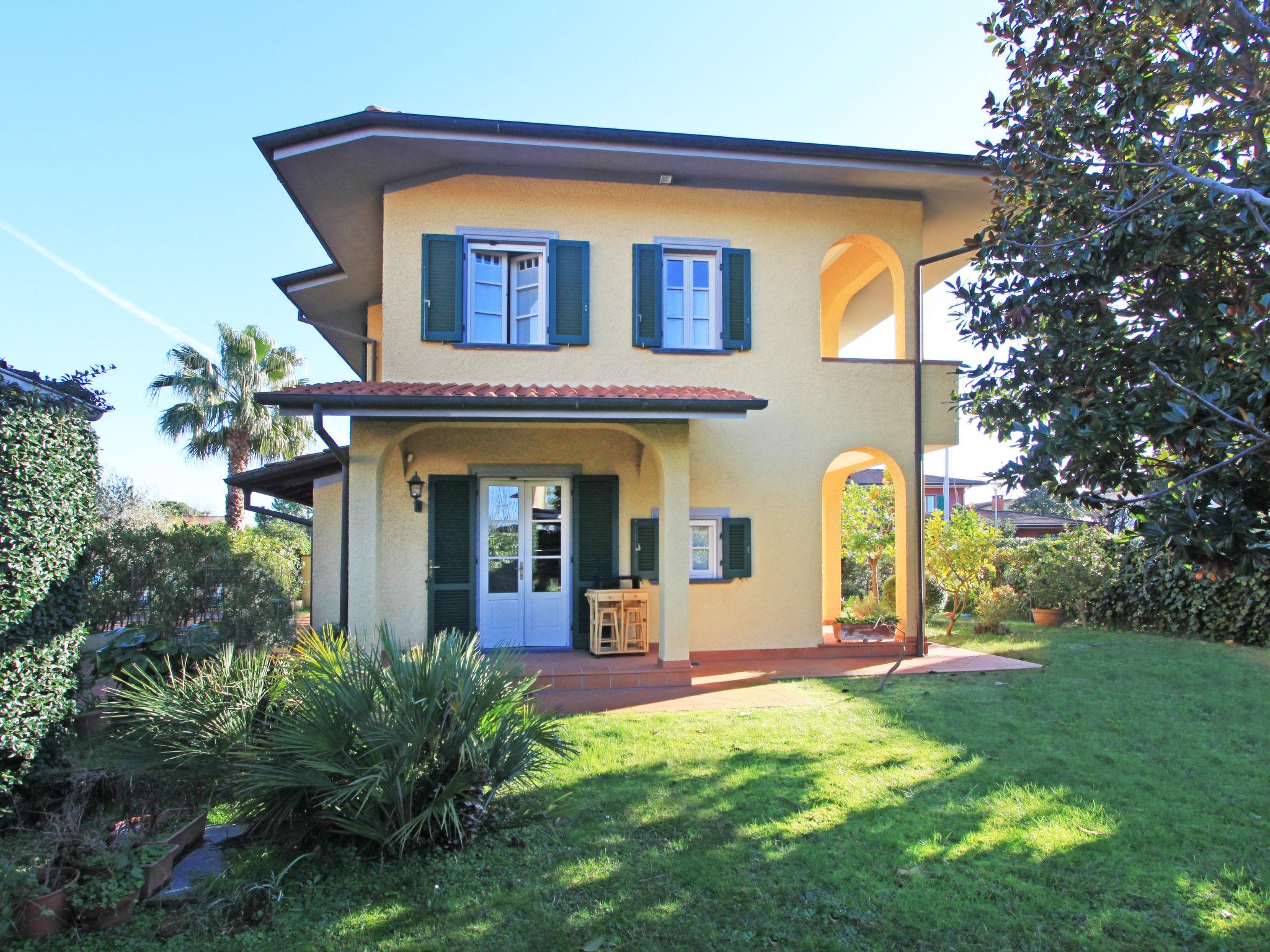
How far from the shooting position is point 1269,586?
37.7 ft

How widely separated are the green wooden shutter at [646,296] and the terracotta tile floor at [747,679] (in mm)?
4059

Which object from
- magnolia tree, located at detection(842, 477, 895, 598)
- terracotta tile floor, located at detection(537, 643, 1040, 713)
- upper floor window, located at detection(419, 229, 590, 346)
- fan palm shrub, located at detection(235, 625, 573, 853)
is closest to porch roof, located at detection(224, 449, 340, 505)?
upper floor window, located at detection(419, 229, 590, 346)

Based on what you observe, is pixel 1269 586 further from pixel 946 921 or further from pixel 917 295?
pixel 946 921

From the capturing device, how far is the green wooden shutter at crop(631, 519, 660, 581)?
33.4 ft

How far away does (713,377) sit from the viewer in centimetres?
1027

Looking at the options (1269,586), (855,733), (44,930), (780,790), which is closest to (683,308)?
(855,733)

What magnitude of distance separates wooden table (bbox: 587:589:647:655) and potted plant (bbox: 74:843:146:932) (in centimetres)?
602

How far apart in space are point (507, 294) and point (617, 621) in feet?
14.3

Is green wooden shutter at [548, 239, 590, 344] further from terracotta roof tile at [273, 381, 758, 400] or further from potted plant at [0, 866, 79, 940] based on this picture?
potted plant at [0, 866, 79, 940]

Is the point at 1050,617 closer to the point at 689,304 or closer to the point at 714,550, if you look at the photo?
the point at 714,550

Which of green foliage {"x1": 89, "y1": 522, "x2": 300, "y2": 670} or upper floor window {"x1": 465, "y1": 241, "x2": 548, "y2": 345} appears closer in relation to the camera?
green foliage {"x1": 89, "y1": 522, "x2": 300, "y2": 670}

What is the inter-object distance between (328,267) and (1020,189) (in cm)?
1005

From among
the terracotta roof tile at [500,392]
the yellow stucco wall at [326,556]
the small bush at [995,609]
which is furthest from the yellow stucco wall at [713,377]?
the small bush at [995,609]

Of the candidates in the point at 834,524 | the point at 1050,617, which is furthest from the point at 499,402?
the point at 1050,617
